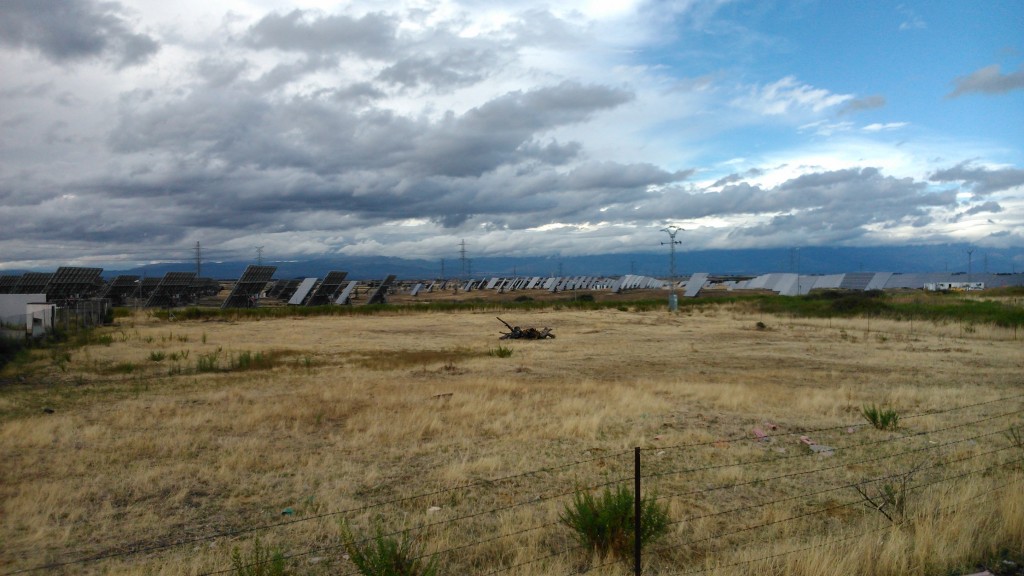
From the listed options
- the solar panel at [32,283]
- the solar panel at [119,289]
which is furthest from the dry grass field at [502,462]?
the solar panel at [119,289]

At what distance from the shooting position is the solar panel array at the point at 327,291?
212 feet

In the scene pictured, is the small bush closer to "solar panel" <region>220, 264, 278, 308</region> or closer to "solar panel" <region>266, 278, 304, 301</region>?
"solar panel" <region>220, 264, 278, 308</region>

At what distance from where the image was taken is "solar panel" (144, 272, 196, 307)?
2554 inches

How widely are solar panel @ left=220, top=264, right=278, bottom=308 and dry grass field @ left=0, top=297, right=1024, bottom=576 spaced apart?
37.0 metres

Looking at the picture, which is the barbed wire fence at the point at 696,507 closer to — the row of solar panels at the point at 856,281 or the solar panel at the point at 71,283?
the solar panel at the point at 71,283

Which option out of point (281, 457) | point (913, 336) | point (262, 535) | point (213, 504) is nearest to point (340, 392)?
point (281, 457)

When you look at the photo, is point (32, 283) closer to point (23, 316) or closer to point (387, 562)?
point (23, 316)

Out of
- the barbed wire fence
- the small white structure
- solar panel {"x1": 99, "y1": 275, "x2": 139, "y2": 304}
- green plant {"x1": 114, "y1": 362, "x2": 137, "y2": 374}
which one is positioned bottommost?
the barbed wire fence

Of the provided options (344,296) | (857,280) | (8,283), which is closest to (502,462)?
(344,296)

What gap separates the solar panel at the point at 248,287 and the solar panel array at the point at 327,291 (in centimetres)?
472

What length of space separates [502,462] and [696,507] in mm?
3027

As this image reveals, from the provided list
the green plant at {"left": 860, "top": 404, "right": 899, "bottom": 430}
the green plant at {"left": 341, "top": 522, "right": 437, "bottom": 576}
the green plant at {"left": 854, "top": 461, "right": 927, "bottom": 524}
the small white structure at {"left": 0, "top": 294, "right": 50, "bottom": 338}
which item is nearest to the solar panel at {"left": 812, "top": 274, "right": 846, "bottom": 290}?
the green plant at {"left": 860, "top": 404, "right": 899, "bottom": 430}

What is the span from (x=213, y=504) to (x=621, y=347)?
21.5m

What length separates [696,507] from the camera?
8156 millimetres
